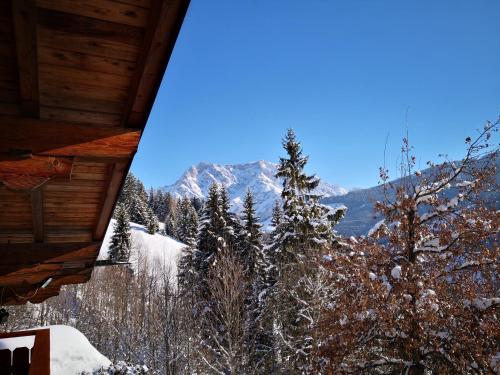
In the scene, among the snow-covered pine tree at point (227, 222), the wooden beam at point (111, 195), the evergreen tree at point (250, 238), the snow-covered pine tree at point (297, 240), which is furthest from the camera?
the snow-covered pine tree at point (227, 222)

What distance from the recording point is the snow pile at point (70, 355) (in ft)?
38.1

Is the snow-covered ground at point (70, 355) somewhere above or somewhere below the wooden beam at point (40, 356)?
below

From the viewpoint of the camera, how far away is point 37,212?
423cm

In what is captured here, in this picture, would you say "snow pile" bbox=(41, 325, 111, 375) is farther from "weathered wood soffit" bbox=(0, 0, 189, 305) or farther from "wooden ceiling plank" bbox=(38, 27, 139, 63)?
"wooden ceiling plank" bbox=(38, 27, 139, 63)

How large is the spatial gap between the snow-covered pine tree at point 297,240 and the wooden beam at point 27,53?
13.9 meters

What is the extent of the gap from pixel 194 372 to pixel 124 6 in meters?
23.3

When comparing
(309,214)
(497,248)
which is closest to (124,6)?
(497,248)

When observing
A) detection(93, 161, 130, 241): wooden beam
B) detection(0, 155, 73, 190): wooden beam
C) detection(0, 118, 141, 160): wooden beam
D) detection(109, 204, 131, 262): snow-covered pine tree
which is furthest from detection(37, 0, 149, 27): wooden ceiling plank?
detection(109, 204, 131, 262): snow-covered pine tree

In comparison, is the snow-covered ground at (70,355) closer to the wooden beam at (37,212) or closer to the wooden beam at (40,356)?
the wooden beam at (37,212)

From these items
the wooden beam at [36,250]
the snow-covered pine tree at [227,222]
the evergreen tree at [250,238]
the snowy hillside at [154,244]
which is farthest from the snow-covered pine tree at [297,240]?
the snowy hillside at [154,244]

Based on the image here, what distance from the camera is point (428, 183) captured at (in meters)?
9.73

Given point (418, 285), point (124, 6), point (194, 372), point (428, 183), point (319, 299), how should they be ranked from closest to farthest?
point (124, 6), point (418, 285), point (428, 183), point (319, 299), point (194, 372)

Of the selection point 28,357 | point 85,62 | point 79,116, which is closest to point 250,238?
point 28,357

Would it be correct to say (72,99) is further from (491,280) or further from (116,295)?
(116,295)
